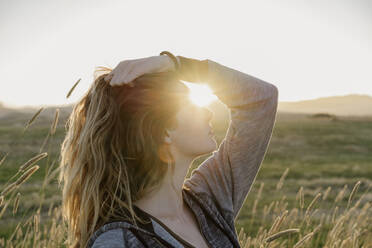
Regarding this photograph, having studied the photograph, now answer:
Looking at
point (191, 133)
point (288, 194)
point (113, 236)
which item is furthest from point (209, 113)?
point (288, 194)

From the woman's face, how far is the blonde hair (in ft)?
0.14

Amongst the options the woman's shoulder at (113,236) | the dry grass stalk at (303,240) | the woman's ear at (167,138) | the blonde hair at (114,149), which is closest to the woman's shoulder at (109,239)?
the woman's shoulder at (113,236)

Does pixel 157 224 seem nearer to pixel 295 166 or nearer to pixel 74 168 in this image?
pixel 74 168

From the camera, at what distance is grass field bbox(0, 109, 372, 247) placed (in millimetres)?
3551

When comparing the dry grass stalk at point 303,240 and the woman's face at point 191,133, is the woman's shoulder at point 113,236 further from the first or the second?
the dry grass stalk at point 303,240

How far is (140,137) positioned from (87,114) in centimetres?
25

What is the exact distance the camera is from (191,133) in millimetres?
2363

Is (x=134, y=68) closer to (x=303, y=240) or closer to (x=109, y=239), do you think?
(x=109, y=239)

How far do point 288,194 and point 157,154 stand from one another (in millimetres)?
11960

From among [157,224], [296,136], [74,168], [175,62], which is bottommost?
[296,136]

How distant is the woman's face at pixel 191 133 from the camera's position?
233cm

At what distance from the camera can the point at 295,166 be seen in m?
19.6

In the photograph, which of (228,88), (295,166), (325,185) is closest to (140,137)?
(228,88)

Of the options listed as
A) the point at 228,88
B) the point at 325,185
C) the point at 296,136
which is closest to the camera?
the point at 228,88
